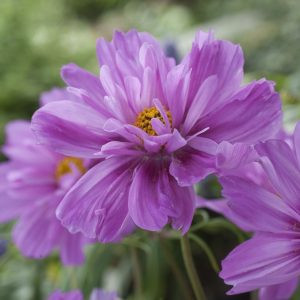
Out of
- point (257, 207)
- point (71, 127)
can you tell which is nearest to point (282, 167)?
point (257, 207)

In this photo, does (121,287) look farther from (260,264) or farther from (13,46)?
(13,46)

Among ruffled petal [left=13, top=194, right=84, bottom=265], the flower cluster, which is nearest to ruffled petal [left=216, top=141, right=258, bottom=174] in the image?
the flower cluster

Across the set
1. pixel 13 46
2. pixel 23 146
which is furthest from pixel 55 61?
pixel 23 146

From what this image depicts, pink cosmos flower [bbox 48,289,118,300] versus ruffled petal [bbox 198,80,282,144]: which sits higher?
ruffled petal [bbox 198,80,282,144]

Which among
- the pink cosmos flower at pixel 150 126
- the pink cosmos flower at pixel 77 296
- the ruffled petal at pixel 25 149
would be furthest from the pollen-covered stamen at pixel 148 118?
the ruffled petal at pixel 25 149

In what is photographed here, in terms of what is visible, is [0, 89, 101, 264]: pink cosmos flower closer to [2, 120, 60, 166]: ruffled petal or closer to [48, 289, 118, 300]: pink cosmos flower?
[2, 120, 60, 166]: ruffled petal

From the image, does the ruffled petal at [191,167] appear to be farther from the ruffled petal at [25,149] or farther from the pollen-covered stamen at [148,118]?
the ruffled petal at [25,149]

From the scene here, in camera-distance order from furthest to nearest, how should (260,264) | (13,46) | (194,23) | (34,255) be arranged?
(194,23)
(13,46)
(34,255)
(260,264)

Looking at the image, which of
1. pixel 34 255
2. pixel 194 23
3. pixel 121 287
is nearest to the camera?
pixel 34 255
